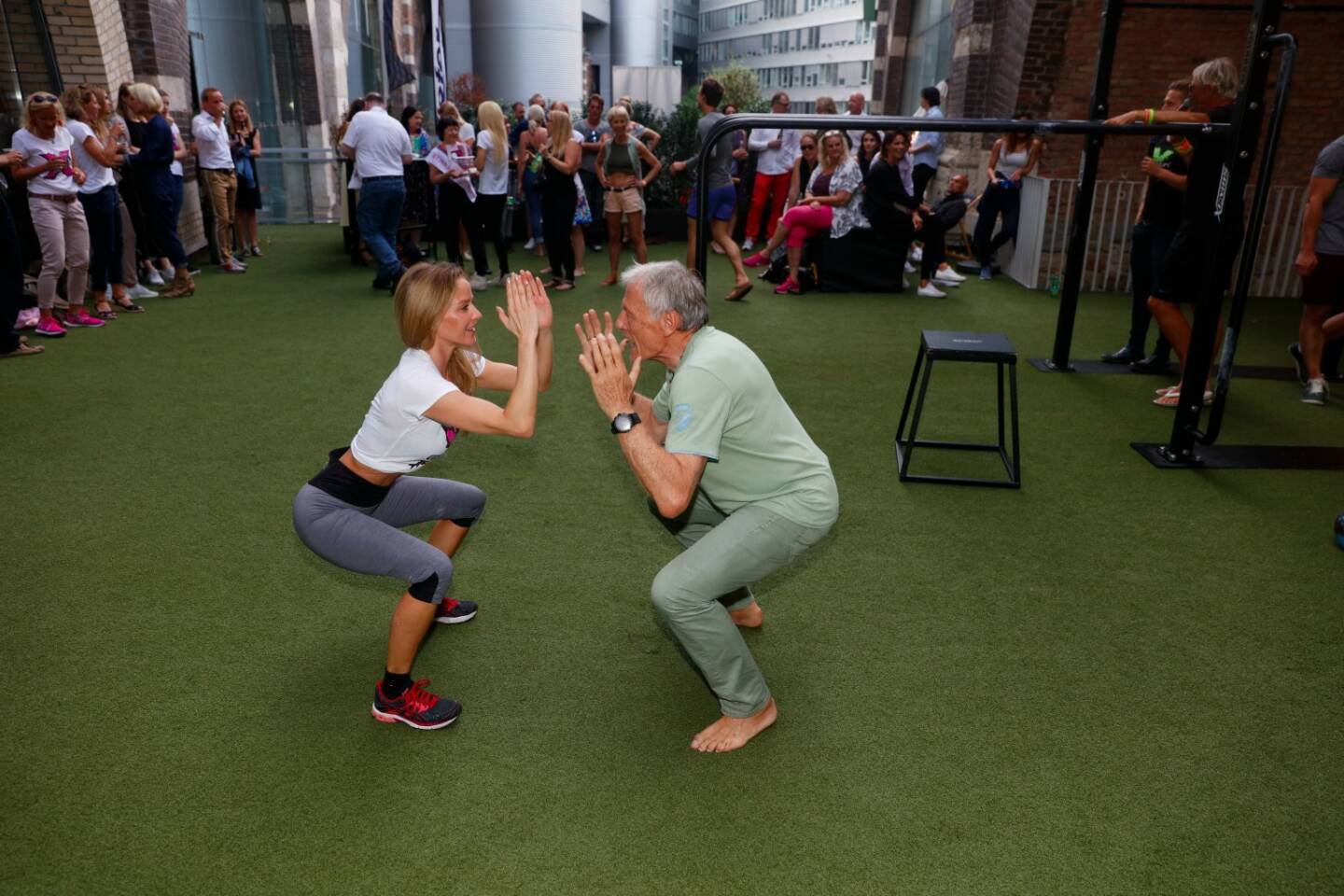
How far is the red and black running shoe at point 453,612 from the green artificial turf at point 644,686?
0.25 ft

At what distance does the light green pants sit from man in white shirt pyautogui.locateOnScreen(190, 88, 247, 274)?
961cm

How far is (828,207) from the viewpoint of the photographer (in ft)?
33.6

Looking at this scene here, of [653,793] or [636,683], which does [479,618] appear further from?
[653,793]

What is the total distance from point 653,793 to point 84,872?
60.8 inches

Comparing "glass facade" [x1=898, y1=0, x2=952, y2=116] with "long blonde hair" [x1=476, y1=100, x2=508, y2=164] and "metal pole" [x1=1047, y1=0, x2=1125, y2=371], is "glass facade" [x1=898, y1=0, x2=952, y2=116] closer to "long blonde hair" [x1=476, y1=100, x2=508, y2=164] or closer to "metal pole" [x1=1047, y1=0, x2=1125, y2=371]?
"long blonde hair" [x1=476, y1=100, x2=508, y2=164]

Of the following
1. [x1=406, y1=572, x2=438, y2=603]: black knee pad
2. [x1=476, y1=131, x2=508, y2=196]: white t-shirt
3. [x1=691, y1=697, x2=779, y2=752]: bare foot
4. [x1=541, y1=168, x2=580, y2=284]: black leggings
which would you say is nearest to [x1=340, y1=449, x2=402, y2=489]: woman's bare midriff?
[x1=406, y1=572, x2=438, y2=603]: black knee pad

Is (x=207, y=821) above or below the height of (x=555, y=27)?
below

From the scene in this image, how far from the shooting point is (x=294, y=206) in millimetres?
16172

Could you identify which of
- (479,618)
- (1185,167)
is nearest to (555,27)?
(1185,167)

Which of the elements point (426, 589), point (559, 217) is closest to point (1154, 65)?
point (559, 217)

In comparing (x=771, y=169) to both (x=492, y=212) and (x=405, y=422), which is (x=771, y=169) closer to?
(x=492, y=212)

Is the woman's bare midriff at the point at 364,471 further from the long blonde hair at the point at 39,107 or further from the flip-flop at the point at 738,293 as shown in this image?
the flip-flop at the point at 738,293

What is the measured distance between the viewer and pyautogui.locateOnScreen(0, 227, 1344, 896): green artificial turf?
8.93 ft

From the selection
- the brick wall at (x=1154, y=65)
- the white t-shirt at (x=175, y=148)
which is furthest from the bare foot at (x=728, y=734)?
the brick wall at (x=1154, y=65)
